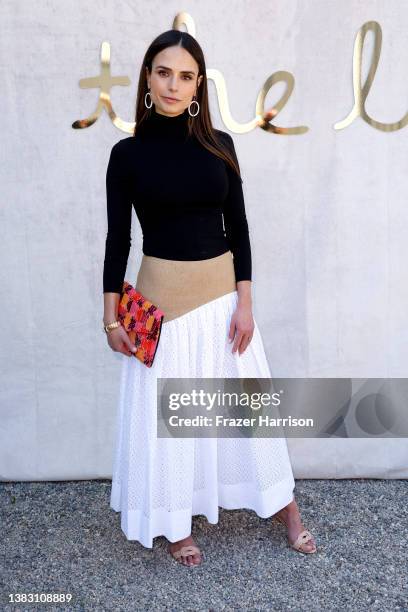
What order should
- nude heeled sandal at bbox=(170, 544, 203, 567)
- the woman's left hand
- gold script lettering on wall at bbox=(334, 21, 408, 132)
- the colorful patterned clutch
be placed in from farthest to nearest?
gold script lettering on wall at bbox=(334, 21, 408, 132) → nude heeled sandal at bbox=(170, 544, 203, 567) → the woman's left hand → the colorful patterned clutch

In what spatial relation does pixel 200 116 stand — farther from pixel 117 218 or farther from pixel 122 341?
pixel 122 341

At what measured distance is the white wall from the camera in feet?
9.63

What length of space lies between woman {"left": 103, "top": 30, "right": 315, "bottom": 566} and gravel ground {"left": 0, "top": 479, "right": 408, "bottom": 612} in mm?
128

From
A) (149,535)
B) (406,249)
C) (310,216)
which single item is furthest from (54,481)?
(406,249)

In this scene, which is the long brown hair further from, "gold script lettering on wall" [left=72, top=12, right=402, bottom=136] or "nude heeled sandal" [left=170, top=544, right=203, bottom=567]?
"nude heeled sandal" [left=170, top=544, right=203, bottom=567]

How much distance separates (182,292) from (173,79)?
0.69 m

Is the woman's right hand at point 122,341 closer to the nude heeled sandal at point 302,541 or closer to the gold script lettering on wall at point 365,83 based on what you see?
the nude heeled sandal at point 302,541

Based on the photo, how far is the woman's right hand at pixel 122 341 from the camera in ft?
7.43

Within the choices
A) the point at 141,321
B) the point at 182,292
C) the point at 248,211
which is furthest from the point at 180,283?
the point at 248,211

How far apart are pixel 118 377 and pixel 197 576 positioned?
3.66 feet

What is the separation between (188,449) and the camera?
2330 millimetres

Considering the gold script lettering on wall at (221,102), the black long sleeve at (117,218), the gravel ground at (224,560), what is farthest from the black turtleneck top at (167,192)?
the gravel ground at (224,560)

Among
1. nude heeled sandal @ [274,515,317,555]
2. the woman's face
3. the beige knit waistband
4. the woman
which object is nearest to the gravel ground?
nude heeled sandal @ [274,515,317,555]

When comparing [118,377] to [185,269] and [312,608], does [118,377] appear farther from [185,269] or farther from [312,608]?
[312,608]
